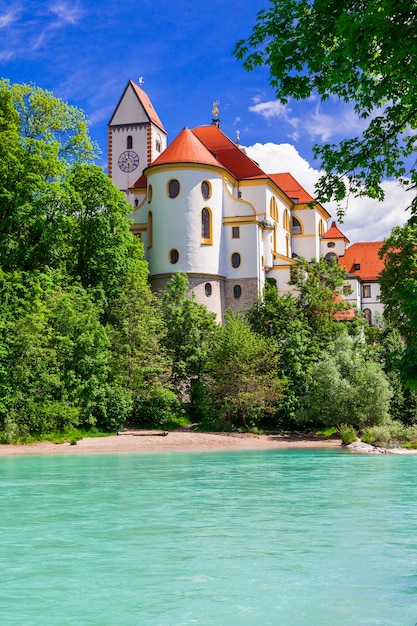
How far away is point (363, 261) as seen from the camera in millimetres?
97000

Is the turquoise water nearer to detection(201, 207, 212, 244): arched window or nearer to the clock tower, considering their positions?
detection(201, 207, 212, 244): arched window

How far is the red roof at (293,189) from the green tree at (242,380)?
33.9 meters

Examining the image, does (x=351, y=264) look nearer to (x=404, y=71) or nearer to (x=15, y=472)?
(x=15, y=472)

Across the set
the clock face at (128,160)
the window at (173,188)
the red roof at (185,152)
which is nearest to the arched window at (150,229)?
the window at (173,188)

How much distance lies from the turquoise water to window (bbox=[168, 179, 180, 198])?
36.3 meters

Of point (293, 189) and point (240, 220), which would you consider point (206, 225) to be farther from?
point (293, 189)

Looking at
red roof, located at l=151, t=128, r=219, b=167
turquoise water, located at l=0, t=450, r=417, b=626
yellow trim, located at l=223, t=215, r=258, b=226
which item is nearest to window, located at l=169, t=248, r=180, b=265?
yellow trim, located at l=223, t=215, r=258, b=226

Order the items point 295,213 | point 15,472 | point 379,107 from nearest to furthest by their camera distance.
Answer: point 379,107 → point 15,472 → point 295,213

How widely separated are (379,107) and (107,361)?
113 ft

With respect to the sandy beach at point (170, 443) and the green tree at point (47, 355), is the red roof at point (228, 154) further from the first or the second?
the sandy beach at point (170, 443)

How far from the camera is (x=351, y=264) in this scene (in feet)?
318

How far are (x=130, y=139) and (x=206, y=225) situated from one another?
27548 millimetres

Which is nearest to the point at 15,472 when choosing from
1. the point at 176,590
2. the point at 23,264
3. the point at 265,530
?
the point at 265,530

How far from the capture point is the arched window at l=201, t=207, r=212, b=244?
58.5m
